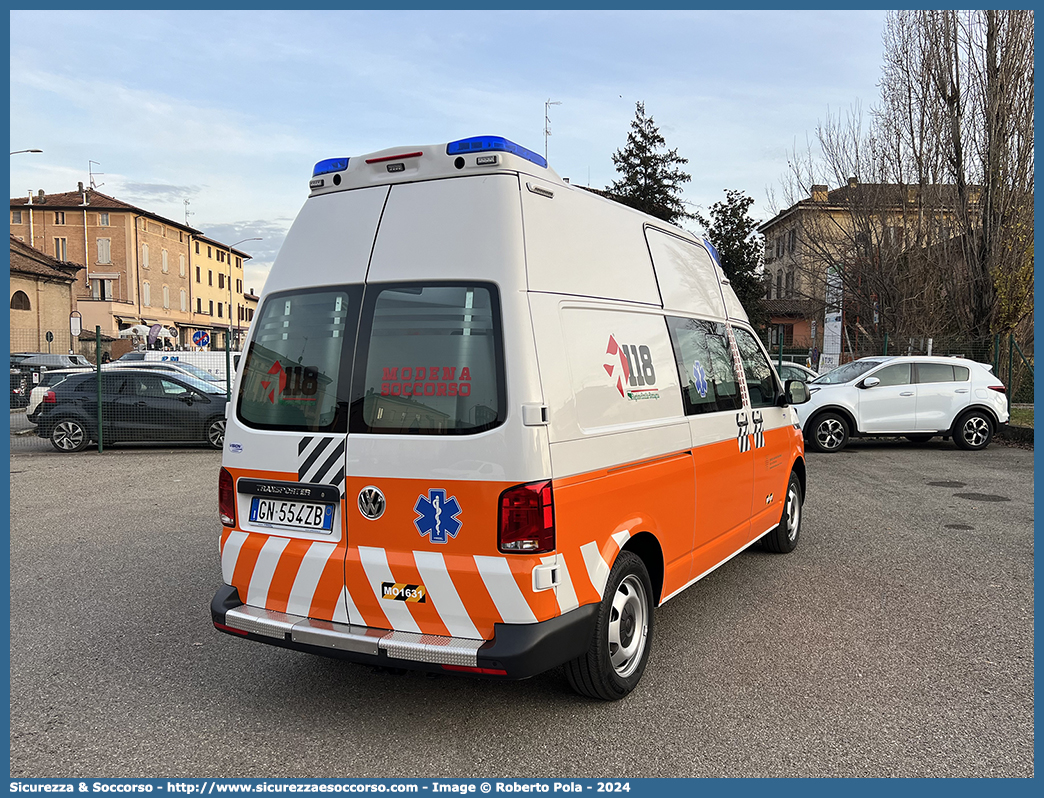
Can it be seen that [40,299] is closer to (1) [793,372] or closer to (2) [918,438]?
(1) [793,372]

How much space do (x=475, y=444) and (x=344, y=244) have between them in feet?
4.26

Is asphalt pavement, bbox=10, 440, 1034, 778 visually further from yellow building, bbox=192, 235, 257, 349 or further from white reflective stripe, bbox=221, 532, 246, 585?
yellow building, bbox=192, 235, 257, 349

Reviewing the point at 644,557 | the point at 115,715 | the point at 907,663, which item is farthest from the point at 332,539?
the point at 907,663

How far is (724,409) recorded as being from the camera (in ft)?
17.8

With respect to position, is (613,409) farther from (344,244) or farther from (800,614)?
(800,614)

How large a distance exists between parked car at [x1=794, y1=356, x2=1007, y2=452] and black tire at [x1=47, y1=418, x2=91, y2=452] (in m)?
12.6

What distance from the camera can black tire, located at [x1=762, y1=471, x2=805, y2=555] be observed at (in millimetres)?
6840

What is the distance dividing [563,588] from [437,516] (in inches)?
25.1

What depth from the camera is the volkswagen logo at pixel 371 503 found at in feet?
12.1

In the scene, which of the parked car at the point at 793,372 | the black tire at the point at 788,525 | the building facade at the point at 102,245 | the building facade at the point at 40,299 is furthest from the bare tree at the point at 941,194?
the building facade at the point at 102,245

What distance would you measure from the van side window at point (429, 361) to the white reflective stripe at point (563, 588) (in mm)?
653

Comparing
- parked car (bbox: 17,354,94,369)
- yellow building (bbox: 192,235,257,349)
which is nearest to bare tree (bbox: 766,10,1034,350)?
parked car (bbox: 17,354,94,369)

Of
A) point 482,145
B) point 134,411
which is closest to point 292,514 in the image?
point 482,145
